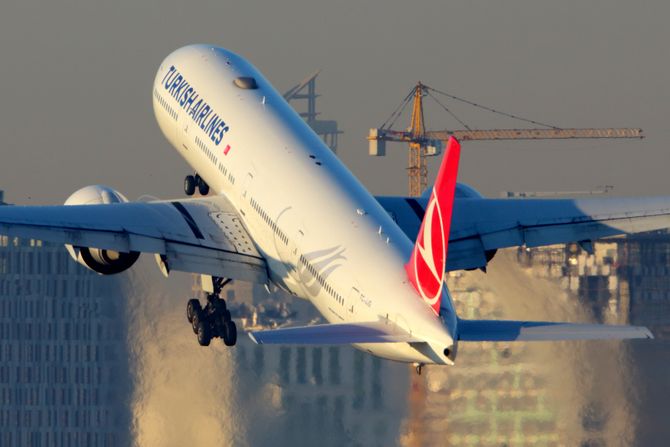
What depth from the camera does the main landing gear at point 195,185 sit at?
7812 centimetres

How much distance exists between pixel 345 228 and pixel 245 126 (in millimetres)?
9834

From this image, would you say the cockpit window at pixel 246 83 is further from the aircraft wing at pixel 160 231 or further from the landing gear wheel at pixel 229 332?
the landing gear wheel at pixel 229 332

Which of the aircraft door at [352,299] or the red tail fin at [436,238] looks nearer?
the red tail fin at [436,238]

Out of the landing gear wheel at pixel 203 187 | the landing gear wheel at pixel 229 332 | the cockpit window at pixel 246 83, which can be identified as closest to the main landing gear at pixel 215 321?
the landing gear wheel at pixel 229 332

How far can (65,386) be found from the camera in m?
100

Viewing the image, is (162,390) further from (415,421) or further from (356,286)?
(356,286)

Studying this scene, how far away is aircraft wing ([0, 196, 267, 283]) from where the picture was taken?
222 feet

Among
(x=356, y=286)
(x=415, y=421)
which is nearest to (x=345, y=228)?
(x=356, y=286)

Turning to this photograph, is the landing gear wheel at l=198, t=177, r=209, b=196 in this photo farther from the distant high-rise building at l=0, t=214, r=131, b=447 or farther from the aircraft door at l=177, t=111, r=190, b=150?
the distant high-rise building at l=0, t=214, r=131, b=447

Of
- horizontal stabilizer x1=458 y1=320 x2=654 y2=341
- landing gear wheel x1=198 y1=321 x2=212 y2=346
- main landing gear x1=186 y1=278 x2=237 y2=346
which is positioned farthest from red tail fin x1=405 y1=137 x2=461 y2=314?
landing gear wheel x1=198 y1=321 x2=212 y2=346

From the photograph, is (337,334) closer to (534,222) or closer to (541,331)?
(541,331)

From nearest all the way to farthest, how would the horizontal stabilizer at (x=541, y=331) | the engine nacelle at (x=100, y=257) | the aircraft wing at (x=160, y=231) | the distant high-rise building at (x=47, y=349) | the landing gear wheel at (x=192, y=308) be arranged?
the horizontal stabilizer at (x=541, y=331), the aircraft wing at (x=160, y=231), the engine nacelle at (x=100, y=257), the landing gear wheel at (x=192, y=308), the distant high-rise building at (x=47, y=349)

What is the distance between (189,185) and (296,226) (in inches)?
536

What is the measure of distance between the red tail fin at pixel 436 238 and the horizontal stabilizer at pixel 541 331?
157 cm
